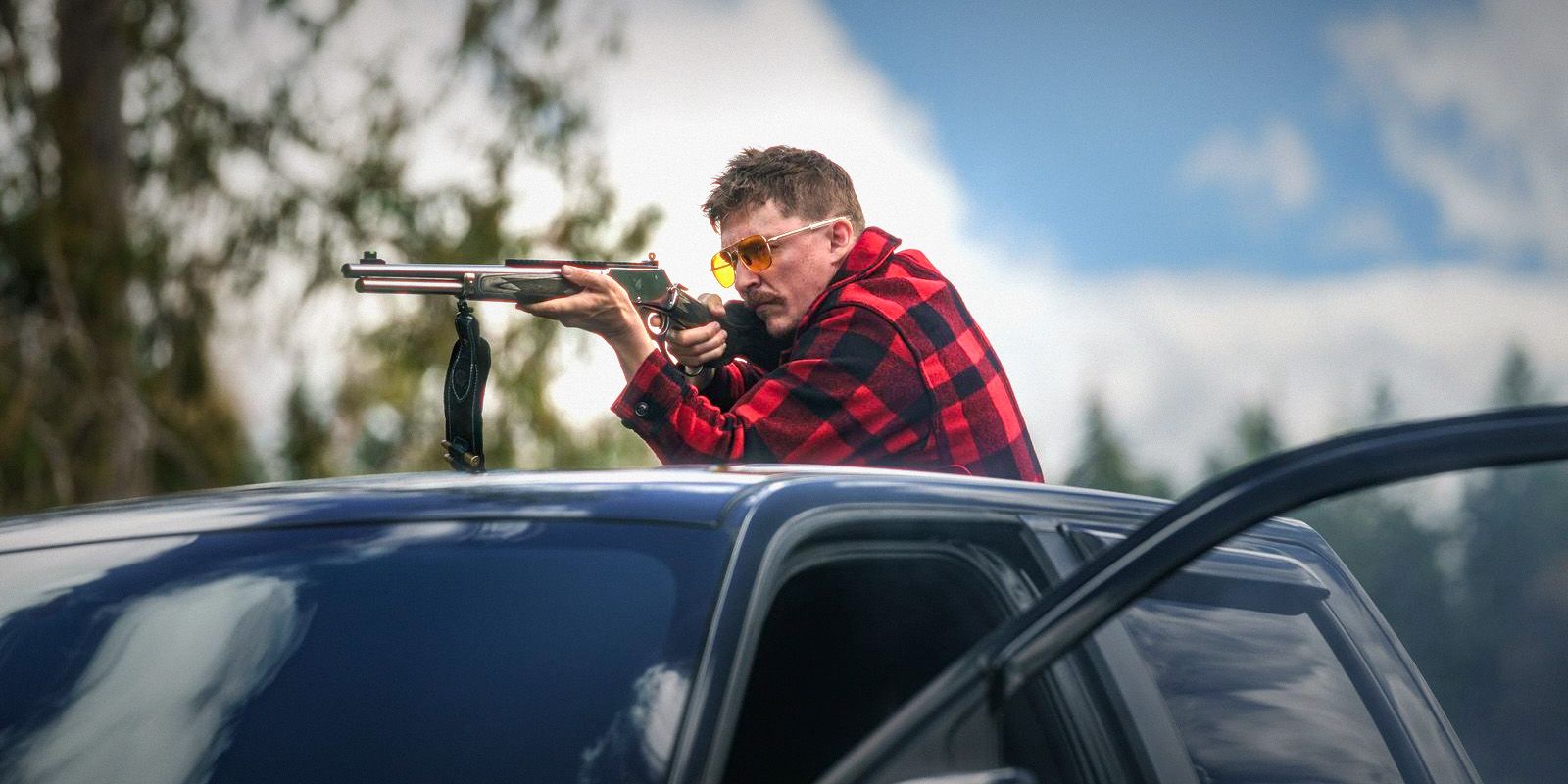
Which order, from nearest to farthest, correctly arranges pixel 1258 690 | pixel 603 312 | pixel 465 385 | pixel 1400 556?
1. pixel 1400 556
2. pixel 1258 690
3. pixel 465 385
4. pixel 603 312

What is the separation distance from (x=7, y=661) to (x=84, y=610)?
110 mm

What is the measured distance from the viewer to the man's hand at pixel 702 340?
13.6 ft

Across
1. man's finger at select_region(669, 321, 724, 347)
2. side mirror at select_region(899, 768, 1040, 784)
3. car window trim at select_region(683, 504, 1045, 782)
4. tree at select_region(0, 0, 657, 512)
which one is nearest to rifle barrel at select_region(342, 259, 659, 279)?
man's finger at select_region(669, 321, 724, 347)

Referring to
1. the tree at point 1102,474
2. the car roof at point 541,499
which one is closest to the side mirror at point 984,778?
the car roof at point 541,499

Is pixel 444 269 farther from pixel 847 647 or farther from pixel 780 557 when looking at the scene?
pixel 780 557

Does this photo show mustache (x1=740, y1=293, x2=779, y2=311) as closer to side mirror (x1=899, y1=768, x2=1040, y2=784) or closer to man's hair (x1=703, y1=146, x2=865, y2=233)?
man's hair (x1=703, y1=146, x2=865, y2=233)

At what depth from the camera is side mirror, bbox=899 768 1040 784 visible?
1605 mm

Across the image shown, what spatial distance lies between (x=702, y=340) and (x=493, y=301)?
48 cm

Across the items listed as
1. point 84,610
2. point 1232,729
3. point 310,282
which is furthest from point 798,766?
point 310,282

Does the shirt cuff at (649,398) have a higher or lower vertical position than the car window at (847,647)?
higher

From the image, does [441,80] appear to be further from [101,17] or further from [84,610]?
[84,610]

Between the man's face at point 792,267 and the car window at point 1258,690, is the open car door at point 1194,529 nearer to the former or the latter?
the car window at point 1258,690

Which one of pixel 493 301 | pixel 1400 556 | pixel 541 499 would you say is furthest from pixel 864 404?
pixel 1400 556

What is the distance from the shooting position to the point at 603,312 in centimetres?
391
